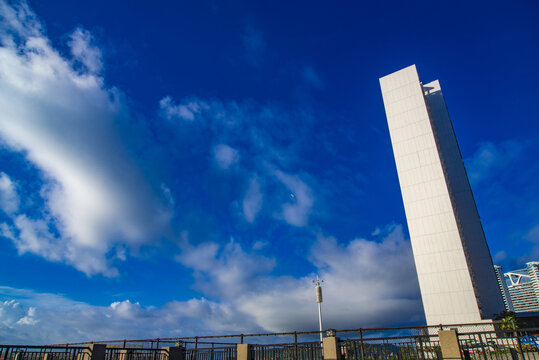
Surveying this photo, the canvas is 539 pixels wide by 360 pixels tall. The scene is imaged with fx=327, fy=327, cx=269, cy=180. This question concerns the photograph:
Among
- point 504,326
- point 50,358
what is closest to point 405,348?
point 50,358

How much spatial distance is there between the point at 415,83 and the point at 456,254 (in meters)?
38.2

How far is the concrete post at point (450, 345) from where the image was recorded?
14.2 meters

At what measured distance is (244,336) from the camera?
57.0 ft

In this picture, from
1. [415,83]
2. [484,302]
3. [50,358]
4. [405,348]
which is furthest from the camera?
[415,83]

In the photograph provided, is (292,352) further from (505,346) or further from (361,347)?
(505,346)

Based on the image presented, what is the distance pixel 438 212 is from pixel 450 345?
54441mm

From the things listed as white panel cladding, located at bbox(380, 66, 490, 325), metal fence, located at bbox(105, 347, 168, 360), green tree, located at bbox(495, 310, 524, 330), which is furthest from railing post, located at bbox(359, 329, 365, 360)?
white panel cladding, located at bbox(380, 66, 490, 325)

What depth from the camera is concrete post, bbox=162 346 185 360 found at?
60.4ft

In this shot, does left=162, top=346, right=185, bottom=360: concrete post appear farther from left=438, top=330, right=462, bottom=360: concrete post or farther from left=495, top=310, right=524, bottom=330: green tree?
left=495, top=310, right=524, bottom=330: green tree

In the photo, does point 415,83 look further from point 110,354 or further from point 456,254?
point 110,354

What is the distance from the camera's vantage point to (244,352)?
1723 cm

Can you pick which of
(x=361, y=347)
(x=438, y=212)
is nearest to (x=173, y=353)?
(x=361, y=347)

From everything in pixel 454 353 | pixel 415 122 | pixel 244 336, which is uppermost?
pixel 415 122

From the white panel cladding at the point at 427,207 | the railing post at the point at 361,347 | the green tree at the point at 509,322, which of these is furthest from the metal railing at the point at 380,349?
the white panel cladding at the point at 427,207
